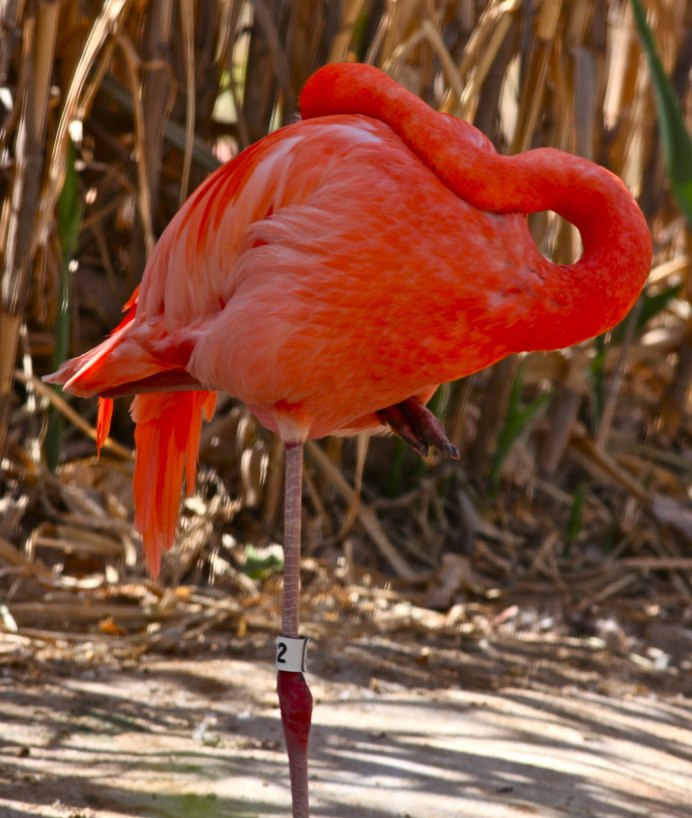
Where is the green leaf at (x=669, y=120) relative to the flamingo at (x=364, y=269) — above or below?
above

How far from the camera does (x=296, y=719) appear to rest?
1.92m

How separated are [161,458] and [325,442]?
1.21 meters

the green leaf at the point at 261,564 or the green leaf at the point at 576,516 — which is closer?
the green leaf at the point at 261,564

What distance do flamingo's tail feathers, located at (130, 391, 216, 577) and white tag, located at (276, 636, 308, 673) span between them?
42 centimetres

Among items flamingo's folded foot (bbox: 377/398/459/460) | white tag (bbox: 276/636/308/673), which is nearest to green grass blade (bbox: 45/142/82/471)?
flamingo's folded foot (bbox: 377/398/459/460)

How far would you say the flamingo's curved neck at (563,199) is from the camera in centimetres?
180

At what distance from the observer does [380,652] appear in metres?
2.98

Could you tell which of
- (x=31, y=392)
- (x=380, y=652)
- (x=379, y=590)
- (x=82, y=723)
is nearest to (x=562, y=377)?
(x=379, y=590)

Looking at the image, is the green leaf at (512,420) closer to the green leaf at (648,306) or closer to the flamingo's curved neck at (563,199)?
the green leaf at (648,306)

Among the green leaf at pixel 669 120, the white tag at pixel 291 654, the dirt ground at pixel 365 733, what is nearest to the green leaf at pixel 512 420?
Answer: the dirt ground at pixel 365 733

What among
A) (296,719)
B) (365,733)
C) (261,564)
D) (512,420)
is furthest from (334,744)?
(512,420)

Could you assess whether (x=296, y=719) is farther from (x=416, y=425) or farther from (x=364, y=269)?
(x=364, y=269)

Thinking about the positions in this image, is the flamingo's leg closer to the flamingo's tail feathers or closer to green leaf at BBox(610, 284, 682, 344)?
the flamingo's tail feathers

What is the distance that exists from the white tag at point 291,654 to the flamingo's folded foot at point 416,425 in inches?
15.6
